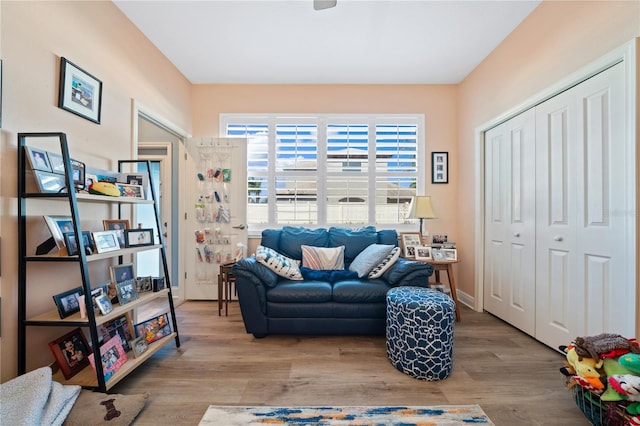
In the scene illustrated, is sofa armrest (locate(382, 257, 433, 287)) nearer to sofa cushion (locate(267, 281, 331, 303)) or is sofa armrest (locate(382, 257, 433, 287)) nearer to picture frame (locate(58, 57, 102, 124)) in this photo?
sofa cushion (locate(267, 281, 331, 303))

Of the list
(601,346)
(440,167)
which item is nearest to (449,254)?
(440,167)

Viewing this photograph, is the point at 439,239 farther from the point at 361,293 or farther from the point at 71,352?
the point at 71,352

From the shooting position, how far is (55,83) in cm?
178

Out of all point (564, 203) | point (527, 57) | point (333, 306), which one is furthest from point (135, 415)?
point (527, 57)

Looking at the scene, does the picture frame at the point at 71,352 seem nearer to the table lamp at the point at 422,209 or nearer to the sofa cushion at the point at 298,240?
the sofa cushion at the point at 298,240

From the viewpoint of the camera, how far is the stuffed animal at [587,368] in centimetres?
144

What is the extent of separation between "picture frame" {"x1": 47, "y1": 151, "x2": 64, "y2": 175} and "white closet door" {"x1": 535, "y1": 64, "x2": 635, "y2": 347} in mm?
3419

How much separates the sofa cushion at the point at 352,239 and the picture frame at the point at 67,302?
2.26m

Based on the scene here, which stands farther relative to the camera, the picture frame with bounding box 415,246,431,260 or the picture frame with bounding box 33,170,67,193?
the picture frame with bounding box 415,246,431,260

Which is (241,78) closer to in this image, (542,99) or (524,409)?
(542,99)

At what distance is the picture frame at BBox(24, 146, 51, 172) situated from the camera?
1.50 meters

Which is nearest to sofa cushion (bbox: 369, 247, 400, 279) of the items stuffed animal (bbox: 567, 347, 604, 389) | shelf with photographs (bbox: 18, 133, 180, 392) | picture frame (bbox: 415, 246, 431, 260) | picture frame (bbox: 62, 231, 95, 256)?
picture frame (bbox: 415, 246, 431, 260)

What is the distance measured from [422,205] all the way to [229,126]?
8.92 ft

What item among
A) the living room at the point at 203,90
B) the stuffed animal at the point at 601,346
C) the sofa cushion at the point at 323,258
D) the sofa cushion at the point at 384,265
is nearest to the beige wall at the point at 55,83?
the living room at the point at 203,90
